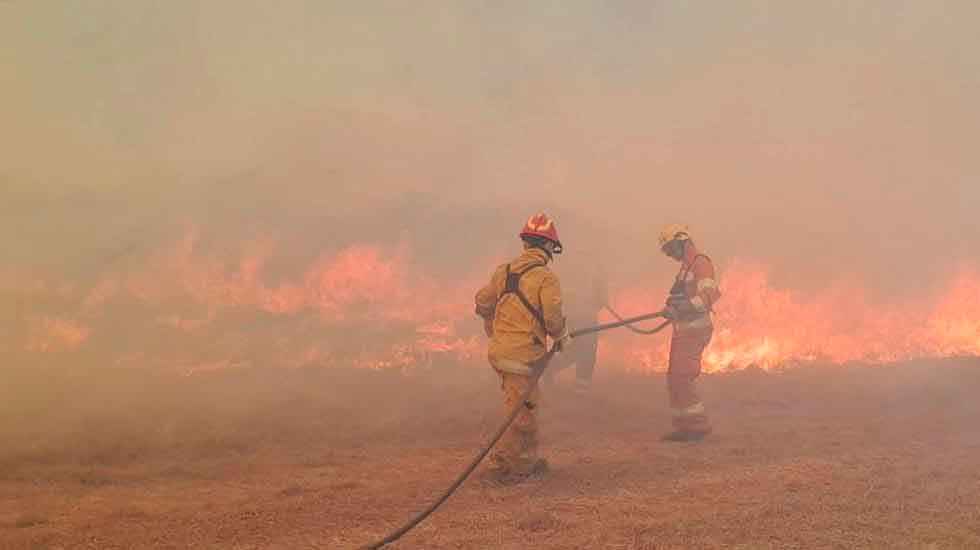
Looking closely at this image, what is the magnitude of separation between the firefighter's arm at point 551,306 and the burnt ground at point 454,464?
4.48 ft

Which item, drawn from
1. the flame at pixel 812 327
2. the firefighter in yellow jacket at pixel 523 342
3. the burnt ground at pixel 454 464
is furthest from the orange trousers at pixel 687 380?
the flame at pixel 812 327

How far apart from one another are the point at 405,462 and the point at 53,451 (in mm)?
3531

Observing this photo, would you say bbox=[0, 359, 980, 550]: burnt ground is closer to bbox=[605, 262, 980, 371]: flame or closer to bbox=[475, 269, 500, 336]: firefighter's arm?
bbox=[475, 269, 500, 336]: firefighter's arm

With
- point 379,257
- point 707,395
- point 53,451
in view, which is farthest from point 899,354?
point 53,451

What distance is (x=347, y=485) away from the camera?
5941mm

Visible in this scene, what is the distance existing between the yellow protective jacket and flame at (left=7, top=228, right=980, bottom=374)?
582cm

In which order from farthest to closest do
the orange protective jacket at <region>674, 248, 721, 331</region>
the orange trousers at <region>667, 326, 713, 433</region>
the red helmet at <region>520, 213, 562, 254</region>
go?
1. the orange protective jacket at <region>674, 248, 721, 331</region>
2. the orange trousers at <region>667, 326, 713, 433</region>
3. the red helmet at <region>520, 213, 562, 254</region>

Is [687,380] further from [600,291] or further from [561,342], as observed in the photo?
[600,291]

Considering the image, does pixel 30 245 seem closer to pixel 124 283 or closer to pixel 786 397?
pixel 124 283

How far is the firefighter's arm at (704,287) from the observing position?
762 cm

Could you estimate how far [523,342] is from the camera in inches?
238

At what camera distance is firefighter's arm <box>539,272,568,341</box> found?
235 inches

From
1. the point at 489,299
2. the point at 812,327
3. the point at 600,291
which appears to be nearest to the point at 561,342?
the point at 489,299

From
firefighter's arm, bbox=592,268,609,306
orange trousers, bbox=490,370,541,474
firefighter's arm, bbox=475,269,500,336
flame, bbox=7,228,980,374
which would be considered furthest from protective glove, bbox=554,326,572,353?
flame, bbox=7,228,980,374
